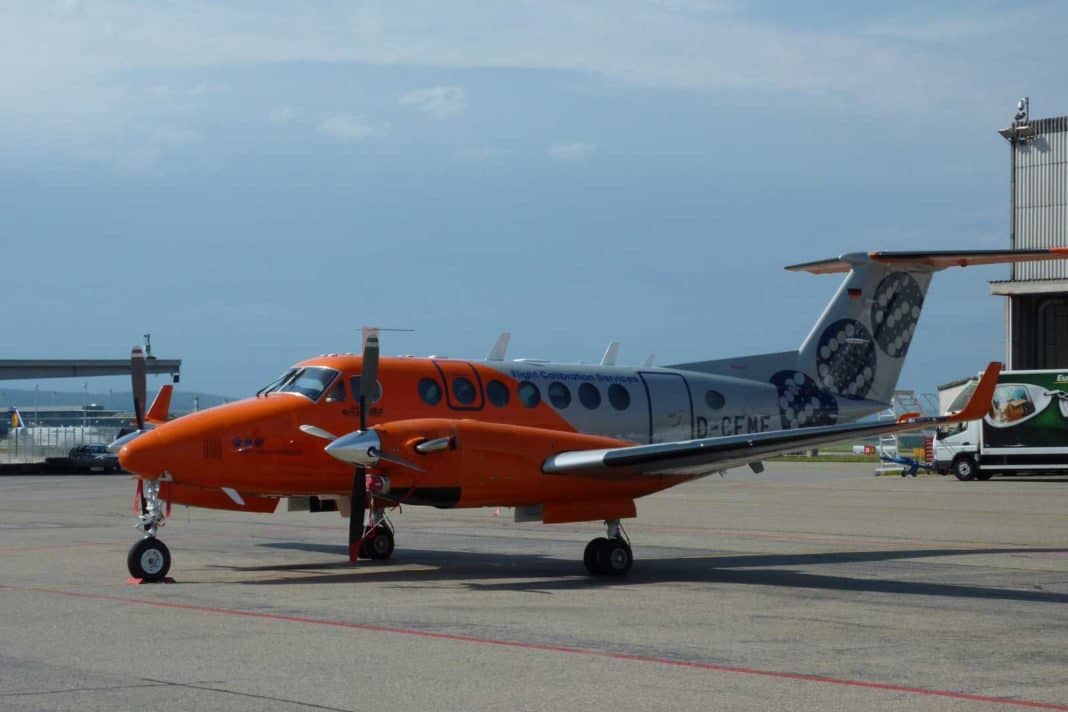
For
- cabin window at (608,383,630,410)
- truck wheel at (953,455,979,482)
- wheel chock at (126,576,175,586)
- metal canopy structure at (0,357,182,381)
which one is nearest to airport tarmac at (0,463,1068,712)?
wheel chock at (126,576,175,586)

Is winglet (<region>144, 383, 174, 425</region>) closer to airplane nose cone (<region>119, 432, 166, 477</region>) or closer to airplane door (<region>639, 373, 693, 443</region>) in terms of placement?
airplane nose cone (<region>119, 432, 166, 477</region>)

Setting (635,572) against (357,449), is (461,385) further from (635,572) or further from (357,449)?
(635,572)

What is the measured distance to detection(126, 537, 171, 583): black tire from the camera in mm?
15289

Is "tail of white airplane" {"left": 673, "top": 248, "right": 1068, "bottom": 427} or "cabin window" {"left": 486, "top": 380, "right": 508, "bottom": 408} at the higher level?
"tail of white airplane" {"left": 673, "top": 248, "right": 1068, "bottom": 427}

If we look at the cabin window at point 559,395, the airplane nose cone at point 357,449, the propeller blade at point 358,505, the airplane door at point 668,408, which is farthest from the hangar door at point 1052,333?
the airplane nose cone at point 357,449

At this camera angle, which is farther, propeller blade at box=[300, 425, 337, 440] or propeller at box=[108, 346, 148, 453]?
propeller at box=[108, 346, 148, 453]

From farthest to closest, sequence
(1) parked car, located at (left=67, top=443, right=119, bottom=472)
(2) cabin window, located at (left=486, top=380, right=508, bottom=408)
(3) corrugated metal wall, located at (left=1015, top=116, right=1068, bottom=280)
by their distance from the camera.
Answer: (1) parked car, located at (left=67, top=443, right=119, bottom=472) → (3) corrugated metal wall, located at (left=1015, top=116, right=1068, bottom=280) → (2) cabin window, located at (left=486, top=380, right=508, bottom=408)

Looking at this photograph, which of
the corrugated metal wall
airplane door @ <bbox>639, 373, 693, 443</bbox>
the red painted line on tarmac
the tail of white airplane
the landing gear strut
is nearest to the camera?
the red painted line on tarmac

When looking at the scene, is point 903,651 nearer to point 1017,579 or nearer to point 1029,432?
point 1017,579

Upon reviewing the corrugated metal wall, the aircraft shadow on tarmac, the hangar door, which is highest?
the corrugated metal wall

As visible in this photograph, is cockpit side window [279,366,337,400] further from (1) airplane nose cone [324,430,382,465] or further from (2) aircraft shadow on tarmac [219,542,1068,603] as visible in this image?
(2) aircraft shadow on tarmac [219,542,1068,603]

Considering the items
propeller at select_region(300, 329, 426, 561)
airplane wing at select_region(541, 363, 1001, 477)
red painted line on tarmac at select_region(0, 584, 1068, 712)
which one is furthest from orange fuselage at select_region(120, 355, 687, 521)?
red painted line on tarmac at select_region(0, 584, 1068, 712)

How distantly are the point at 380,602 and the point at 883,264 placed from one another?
11.0 metres

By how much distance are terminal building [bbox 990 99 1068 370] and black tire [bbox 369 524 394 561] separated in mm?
37854
